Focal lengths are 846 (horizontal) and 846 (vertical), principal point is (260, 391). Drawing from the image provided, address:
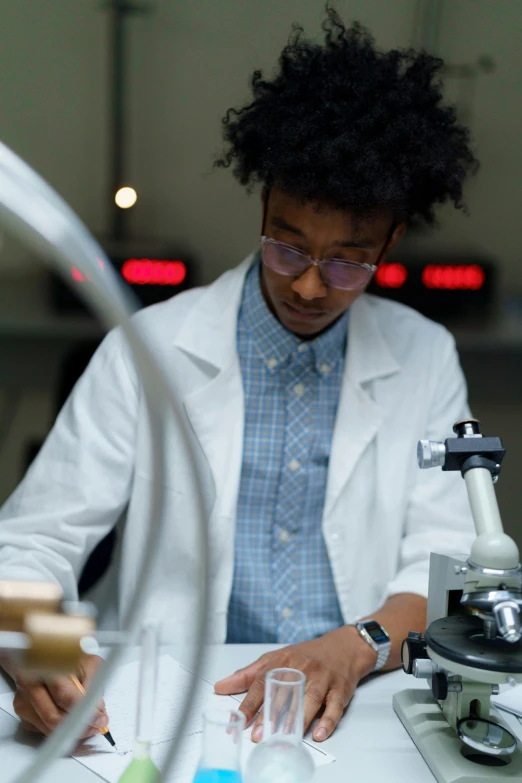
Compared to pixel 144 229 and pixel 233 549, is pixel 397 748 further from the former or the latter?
pixel 144 229

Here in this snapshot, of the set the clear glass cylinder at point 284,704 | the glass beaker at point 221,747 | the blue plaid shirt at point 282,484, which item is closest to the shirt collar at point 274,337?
the blue plaid shirt at point 282,484

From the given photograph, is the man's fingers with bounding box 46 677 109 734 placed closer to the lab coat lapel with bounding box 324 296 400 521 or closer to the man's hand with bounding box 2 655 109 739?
the man's hand with bounding box 2 655 109 739

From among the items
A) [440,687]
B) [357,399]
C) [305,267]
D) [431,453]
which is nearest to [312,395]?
[357,399]

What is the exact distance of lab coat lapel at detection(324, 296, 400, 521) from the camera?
158 centimetres

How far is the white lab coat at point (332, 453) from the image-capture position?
1404 mm

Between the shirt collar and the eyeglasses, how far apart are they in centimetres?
22

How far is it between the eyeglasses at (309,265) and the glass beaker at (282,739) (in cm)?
68

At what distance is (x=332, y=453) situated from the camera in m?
1.59

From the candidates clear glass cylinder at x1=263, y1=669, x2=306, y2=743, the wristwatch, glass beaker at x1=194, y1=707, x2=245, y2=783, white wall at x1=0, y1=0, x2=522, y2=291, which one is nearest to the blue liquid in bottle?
glass beaker at x1=194, y1=707, x2=245, y2=783

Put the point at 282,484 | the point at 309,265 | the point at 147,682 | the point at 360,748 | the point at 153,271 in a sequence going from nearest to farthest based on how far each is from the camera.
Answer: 1. the point at 147,682
2. the point at 360,748
3. the point at 309,265
4. the point at 282,484
5. the point at 153,271

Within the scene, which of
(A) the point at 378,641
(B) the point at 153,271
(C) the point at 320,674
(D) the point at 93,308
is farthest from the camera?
(B) the point at 153,271

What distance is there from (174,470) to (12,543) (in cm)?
94

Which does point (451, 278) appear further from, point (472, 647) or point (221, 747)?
point (221, 747)

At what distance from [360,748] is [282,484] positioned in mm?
612
